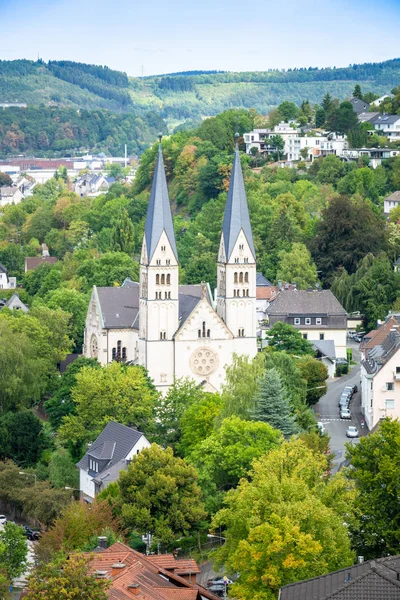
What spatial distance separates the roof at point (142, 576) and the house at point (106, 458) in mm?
18273

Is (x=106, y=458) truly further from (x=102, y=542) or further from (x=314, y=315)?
(x=314, y=315)

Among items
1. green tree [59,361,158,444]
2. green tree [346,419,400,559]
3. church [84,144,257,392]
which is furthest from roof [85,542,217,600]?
church [84,144,257,392]

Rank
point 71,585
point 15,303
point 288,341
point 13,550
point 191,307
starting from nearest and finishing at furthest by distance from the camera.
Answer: point 71,585, point 13,550, point 191,307, point 288,341, point 15,303

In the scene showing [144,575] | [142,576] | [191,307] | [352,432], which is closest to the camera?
[142,576]

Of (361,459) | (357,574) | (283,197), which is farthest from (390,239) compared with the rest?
(357,574)

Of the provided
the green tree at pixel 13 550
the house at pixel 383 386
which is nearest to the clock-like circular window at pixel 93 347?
the house at pixel 383 386

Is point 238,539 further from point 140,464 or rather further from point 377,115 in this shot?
point 377,115

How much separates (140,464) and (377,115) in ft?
385

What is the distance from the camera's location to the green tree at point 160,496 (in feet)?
227

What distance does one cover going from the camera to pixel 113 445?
267 ft

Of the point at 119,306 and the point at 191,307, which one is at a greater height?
the point at 191,307

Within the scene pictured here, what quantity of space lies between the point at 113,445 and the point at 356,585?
36.1 m

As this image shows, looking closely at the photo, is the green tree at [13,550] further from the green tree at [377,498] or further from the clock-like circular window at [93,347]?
the clock-like circular window at [93,347]

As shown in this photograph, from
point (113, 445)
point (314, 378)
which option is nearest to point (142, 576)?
point (113, 445)
